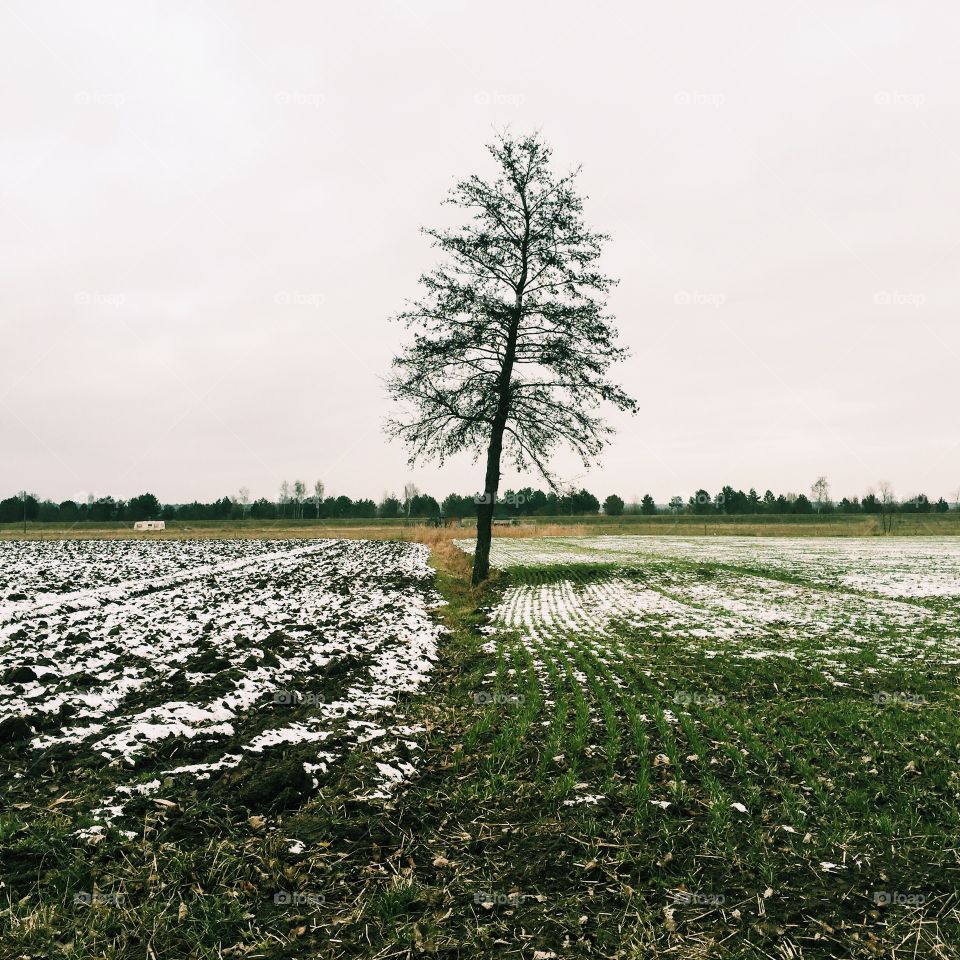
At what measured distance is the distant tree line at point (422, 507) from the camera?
408 feet

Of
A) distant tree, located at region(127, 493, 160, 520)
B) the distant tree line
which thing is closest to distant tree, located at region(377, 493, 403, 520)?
the distant tree line

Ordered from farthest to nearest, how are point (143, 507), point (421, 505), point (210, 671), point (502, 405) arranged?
point (421, 505), point (143, 507), point (502, 405), point (210, 671)

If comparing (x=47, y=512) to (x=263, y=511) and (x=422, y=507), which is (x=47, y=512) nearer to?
(x=263, y=511)

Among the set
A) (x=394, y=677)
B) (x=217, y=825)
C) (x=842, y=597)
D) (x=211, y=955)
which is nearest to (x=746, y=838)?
(x=211, y=955)

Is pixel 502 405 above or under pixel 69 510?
above

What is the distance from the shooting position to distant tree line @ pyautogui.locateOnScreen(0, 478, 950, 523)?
124m

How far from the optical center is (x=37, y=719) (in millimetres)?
7066

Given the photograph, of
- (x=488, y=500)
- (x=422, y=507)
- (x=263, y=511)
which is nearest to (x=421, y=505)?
(x=422, y=507)

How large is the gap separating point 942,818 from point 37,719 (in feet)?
31.0

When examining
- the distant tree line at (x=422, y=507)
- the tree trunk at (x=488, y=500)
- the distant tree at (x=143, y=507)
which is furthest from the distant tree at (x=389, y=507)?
the tree trunk at (x=488, y=500)

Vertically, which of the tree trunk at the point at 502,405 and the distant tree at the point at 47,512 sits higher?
the tree trunk at the point at 502,405

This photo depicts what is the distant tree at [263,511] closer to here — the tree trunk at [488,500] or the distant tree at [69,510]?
the distant tree at [69,510]

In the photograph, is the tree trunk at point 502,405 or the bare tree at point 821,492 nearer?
the tree trunk at point 502,405

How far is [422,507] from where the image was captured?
150 metres
